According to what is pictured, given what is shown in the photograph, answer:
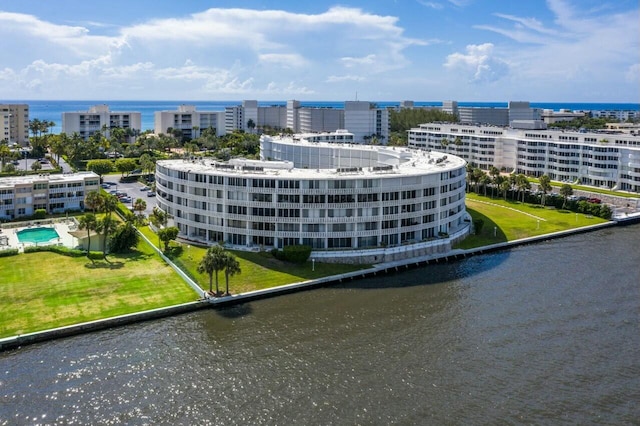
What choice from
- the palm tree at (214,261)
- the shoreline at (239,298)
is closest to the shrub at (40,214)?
the shoreline at (239,298)

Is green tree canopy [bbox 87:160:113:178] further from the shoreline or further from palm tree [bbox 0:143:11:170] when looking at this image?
the shoreline

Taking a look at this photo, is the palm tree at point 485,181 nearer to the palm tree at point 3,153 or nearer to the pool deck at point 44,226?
the pool deck at point 44,226

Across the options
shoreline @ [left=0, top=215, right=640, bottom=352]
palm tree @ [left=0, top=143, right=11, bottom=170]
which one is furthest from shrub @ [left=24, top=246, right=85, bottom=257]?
palm tree @ [left=0, top=143, right=11, bottom=170]

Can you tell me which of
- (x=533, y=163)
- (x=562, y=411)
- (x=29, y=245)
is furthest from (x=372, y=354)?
(x=533, y=163)

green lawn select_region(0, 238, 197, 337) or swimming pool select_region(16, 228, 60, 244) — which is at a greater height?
swimming pool select_region(16, 228, 60, 244)

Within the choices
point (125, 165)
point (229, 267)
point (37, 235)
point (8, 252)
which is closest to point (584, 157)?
point (229, 267)

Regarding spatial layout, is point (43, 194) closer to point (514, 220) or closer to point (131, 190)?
point (131, 190)
